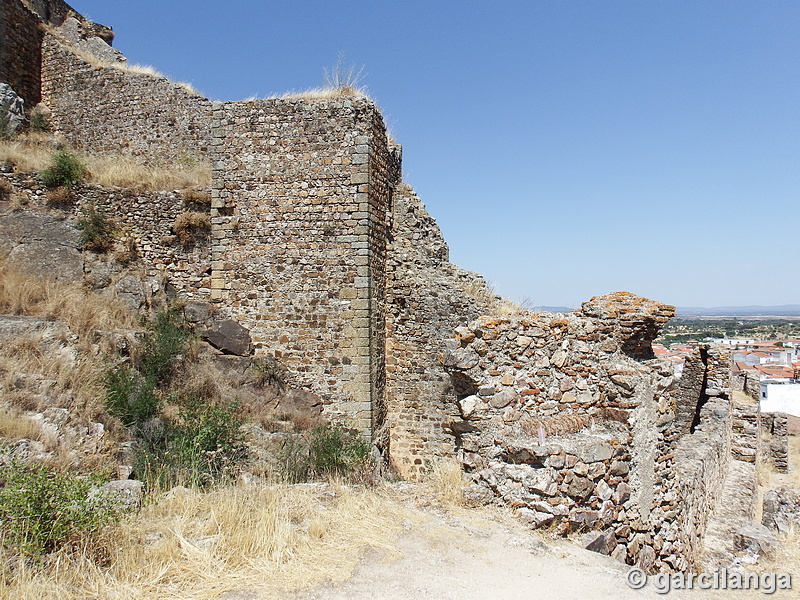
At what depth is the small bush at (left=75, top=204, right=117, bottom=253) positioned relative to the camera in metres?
11.0

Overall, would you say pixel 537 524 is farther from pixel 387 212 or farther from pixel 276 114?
pixel 276 114

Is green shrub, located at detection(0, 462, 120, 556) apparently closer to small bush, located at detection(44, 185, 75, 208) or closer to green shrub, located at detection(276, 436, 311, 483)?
green shrub, located at detection(276, 436, 311, 483)

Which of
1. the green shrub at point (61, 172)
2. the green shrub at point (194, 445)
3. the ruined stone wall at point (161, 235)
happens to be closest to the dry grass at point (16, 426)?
the green shrub at point (194, 445)

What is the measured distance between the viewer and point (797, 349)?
79812 millimetres

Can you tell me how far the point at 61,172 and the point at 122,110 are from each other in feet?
15.8

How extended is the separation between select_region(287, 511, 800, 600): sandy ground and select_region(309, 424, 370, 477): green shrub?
3.06 metres

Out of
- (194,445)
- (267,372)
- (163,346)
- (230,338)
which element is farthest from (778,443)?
(163,346)

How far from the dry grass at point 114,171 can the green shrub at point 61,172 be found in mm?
321

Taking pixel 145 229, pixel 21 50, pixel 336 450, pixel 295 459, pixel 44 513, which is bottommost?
pixel 295 459

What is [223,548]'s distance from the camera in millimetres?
4305

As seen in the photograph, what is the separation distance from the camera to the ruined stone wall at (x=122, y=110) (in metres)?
14.7

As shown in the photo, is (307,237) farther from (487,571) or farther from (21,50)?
(21,50)

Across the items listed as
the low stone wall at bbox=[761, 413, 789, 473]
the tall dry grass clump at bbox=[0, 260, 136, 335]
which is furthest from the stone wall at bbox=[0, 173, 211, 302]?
the low stone wall at bbox=[761, 413, 789, 473]

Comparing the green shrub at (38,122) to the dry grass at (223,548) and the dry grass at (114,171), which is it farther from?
the dry grass at (223,548)
